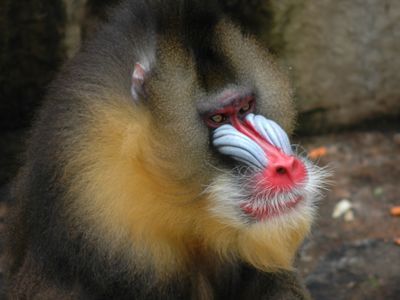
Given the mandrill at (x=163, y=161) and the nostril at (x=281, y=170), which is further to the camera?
the mandrill at (x=163, y=161)

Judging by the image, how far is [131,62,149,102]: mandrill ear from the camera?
3570mm

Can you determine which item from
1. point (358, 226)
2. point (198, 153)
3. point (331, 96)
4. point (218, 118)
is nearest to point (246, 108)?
point (218, 118)

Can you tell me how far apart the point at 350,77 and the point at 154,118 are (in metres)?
3.23

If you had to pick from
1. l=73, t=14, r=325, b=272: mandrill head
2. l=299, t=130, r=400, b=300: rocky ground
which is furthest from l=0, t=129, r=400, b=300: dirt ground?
l=73, t=14, r=325, b=272: mandrill head

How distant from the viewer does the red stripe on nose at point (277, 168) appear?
3.43 meters

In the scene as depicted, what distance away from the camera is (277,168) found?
3438mm

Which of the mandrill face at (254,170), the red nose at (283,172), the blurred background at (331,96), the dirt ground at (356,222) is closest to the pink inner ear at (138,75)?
the mandrill face at (254,170)

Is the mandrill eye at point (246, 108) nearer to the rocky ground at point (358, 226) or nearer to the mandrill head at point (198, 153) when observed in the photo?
the mandrill head at point (198, 153)

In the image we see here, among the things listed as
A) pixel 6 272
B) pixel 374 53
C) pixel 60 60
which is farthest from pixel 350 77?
pixel 6 272

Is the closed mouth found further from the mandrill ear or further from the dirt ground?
the dirt ground

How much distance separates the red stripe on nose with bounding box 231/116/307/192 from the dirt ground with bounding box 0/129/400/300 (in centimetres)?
185

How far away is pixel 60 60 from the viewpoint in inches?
218

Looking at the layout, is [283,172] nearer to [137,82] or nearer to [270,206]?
[270,206]

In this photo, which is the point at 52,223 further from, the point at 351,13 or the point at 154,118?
the point at 351,13
